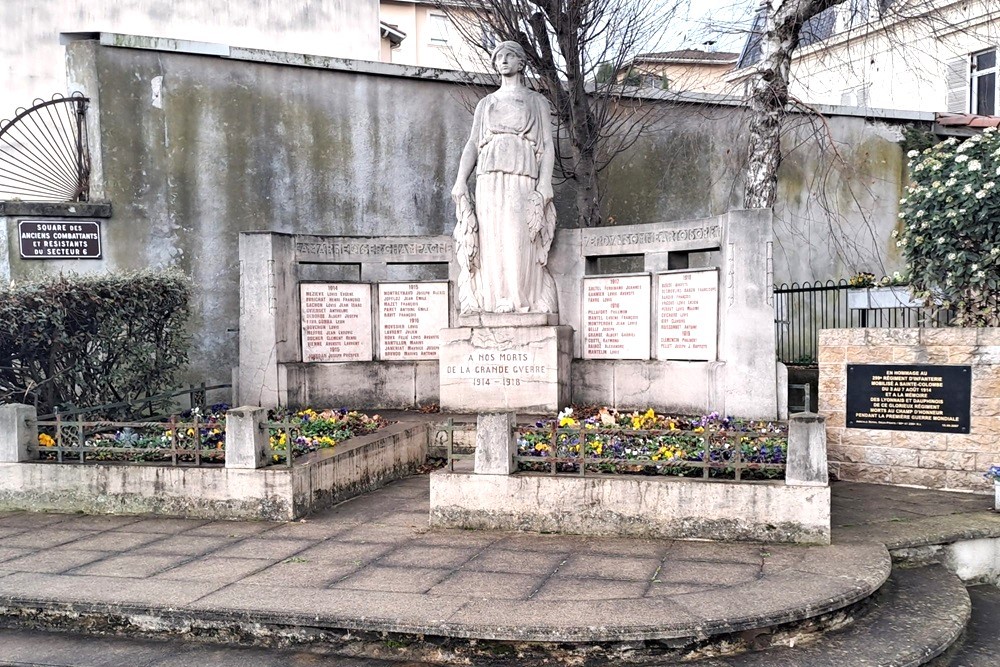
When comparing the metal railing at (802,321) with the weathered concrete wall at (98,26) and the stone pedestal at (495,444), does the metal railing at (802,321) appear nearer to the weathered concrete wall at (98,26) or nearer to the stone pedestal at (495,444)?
the stone pedestal at (495,444)

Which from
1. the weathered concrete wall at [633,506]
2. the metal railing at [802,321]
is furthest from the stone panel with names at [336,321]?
the metal railing at [802,321]

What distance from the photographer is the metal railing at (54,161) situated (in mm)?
11555

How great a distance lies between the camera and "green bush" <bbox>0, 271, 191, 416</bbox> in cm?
763

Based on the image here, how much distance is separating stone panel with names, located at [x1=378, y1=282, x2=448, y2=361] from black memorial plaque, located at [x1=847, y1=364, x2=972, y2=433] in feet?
16.3

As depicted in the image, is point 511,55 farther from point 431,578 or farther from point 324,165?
point 431,578

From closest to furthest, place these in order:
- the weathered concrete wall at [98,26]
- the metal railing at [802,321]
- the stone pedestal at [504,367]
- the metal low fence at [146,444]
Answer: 1. the metal low fence at [146,444]
2. the stone pedestal at [504,367]
3. the metal railing at [802,321]
4. the weathered concrete wall at [98,26]

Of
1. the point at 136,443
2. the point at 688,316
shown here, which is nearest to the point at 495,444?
the point at 136,443

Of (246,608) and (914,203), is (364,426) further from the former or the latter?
(914,203)

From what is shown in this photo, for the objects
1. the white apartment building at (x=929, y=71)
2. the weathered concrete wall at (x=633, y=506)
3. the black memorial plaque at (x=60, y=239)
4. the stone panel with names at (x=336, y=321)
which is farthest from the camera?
the white apartment building at (x=929, y=71)

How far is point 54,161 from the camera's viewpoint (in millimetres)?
11711

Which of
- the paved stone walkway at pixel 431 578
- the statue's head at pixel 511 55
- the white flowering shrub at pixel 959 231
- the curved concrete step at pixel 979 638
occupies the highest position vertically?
the statue's head at pixel 511 55

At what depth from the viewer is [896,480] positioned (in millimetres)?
7477

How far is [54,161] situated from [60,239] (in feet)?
4.37

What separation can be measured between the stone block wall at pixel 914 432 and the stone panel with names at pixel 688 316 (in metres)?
1.40
